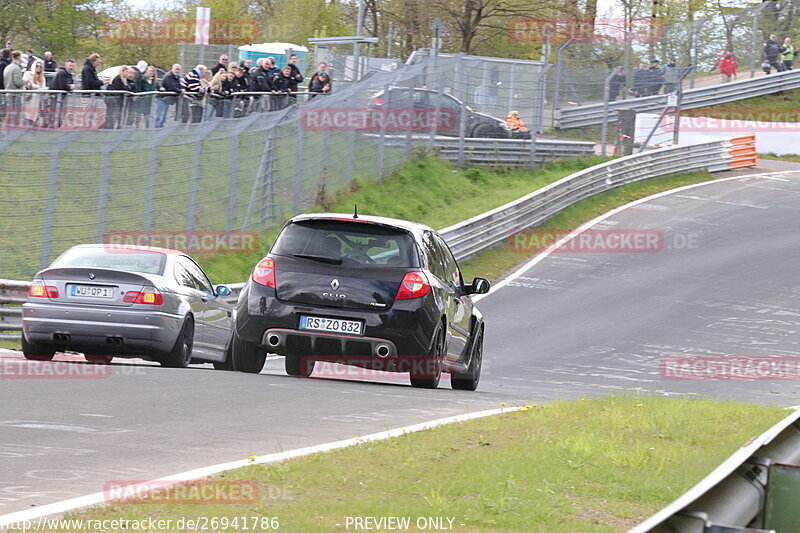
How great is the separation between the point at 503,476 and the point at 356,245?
5286 mm

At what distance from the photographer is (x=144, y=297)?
42.9 ft

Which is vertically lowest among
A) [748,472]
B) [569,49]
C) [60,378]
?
[60,378]

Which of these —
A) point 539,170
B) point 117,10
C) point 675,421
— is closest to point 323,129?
point 539,170

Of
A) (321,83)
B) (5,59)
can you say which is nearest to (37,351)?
(5,59)

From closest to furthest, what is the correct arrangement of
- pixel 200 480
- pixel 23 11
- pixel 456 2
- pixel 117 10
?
pixel 200 480 → pixel 456 2 → pixel 23 11 → pixel 117 10

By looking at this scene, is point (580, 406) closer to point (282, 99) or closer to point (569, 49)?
point (282, 99)

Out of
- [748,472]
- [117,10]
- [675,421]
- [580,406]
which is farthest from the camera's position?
[117,10]

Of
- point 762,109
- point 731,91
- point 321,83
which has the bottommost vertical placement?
point 321,83

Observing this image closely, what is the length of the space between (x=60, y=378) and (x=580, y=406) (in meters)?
4.71

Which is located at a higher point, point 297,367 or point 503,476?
point 503,476

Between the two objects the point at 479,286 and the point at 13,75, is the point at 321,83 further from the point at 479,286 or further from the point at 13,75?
the point at 479,286

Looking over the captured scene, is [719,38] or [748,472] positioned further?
[719,38]

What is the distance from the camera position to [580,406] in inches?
419

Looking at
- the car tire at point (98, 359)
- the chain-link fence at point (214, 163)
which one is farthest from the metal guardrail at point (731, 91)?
the car tire at point (98, 359)
